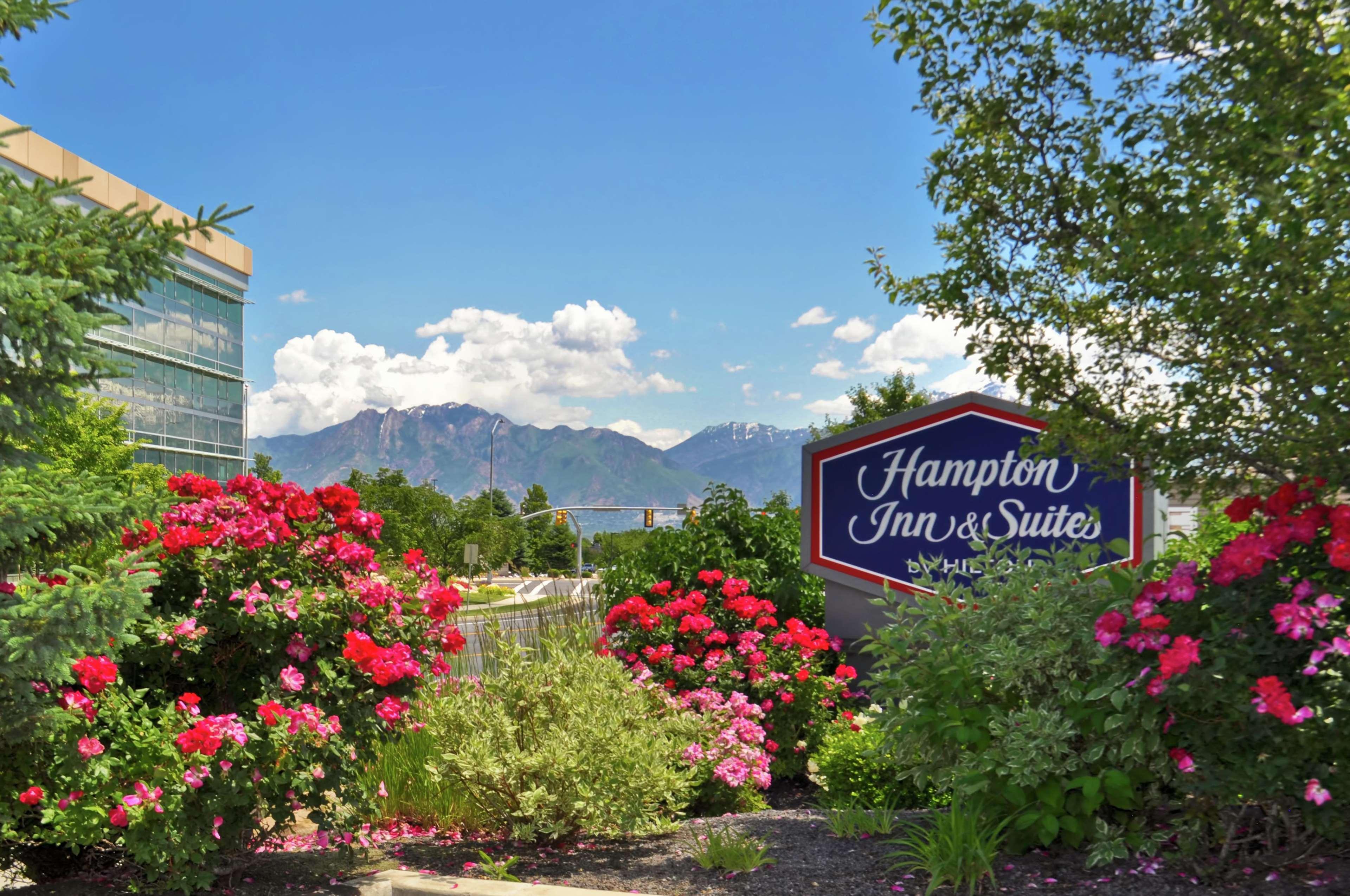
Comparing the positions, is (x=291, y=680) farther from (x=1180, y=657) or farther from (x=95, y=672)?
(x=1180, y=657)

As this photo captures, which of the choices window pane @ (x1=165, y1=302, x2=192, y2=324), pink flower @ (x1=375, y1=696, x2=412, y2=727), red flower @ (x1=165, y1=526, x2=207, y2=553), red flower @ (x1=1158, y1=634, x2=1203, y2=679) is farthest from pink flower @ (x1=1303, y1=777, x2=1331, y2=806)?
window pane @ (x1=165, y1=302, x2=192, y2=324)

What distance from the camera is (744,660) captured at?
7.40 meters

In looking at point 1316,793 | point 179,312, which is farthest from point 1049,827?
point 179,312

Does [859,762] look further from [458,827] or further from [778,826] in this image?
[458,827]

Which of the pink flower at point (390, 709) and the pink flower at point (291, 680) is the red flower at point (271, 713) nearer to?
the pink flower at point (291, 680)

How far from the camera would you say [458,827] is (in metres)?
5.88

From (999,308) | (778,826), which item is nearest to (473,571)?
(778,826)

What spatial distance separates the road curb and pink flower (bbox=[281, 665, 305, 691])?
1.07m

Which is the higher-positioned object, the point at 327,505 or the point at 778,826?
the point at 327,505

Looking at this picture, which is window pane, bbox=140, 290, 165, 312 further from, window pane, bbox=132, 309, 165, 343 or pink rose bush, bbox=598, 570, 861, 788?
pink rose bush, bbox=598, 570, 861, 788

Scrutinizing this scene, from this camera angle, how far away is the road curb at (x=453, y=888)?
422 centimetres

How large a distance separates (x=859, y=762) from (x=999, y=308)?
3.20 meters

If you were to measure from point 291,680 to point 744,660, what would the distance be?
3.87 metres

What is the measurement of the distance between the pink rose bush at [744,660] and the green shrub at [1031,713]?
2388mm
